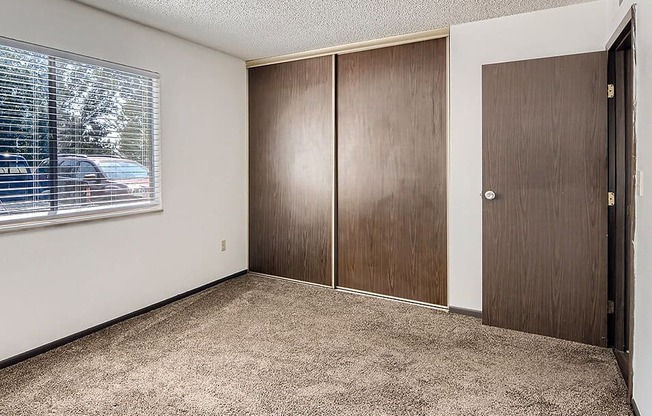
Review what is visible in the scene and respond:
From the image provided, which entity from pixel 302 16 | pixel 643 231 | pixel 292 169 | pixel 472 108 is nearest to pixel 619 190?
pixel 643 231

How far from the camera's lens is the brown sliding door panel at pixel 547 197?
284 centimetres

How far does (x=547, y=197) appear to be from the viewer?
117 inches

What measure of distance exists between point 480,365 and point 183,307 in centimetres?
241

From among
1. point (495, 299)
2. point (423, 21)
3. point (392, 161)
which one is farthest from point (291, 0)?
point (495, 299)

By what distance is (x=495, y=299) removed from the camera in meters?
3.19

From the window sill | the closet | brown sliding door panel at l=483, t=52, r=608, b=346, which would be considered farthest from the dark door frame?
the window sill

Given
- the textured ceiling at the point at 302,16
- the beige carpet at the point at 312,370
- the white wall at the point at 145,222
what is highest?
the textured ceiling at the point at 302,16

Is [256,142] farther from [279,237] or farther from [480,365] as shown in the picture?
[480,365]

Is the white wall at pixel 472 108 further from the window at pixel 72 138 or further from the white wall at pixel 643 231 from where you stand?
the window at pixel 72 138

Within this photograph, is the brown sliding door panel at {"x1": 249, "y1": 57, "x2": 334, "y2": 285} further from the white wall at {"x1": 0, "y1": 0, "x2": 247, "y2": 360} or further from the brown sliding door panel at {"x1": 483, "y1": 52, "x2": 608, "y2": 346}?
the brown sliding door panel at {"x1": 483, "y1": 52, "x2": 608, "y2": 346}

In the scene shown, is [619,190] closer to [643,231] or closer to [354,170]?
[643,231]

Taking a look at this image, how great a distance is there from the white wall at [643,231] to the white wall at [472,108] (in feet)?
3.39

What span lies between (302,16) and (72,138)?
1857mm

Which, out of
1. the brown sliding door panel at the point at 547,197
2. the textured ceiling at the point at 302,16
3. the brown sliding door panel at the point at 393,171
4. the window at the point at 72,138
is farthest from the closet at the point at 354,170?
the window at the point at 72,138
